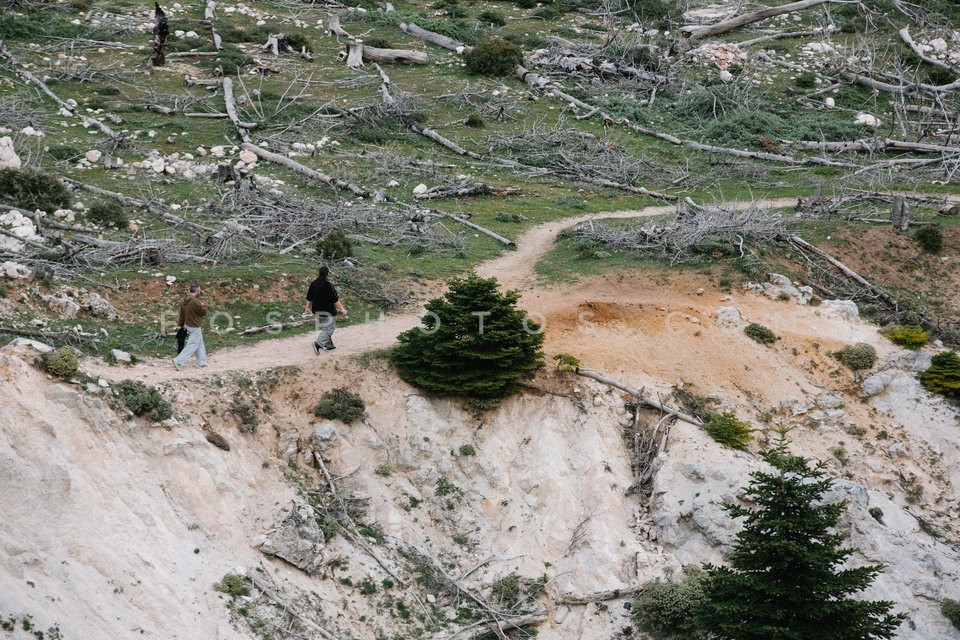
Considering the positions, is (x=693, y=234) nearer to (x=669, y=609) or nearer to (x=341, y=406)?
(x=341, y=406)

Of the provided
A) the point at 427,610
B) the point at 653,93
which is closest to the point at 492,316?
the point at 427,610

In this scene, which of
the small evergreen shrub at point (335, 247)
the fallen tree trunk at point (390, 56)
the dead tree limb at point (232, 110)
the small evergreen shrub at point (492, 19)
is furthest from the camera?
the small evergreen shrub at point (492, 19)

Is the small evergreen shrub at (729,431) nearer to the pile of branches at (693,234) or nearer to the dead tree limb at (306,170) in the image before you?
the pile of branches at (693,234)

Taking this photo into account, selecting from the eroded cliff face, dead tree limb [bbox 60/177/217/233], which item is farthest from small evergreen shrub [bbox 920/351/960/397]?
dead tree limb [bbox 60/177/217/233]

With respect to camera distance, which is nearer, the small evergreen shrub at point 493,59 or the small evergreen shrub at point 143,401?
the small evergreen shrub at point 143,401

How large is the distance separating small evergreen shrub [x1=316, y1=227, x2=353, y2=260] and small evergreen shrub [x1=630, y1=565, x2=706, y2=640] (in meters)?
11.5

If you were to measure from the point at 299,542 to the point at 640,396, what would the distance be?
8156 millimetres

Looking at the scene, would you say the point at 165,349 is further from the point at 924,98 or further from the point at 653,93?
the point at 924,98

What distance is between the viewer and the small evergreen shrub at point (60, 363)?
15.7m

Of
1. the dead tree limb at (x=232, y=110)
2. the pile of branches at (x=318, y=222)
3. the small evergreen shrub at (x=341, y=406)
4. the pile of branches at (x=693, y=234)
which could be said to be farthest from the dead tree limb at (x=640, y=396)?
the dead tree limb at (x=232, y=110)

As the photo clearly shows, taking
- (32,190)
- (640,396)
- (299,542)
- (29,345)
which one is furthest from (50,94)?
(640,396)

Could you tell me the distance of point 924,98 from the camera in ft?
134

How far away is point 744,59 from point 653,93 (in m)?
6.20

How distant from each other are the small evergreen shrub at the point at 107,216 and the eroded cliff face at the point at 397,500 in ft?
28.8
